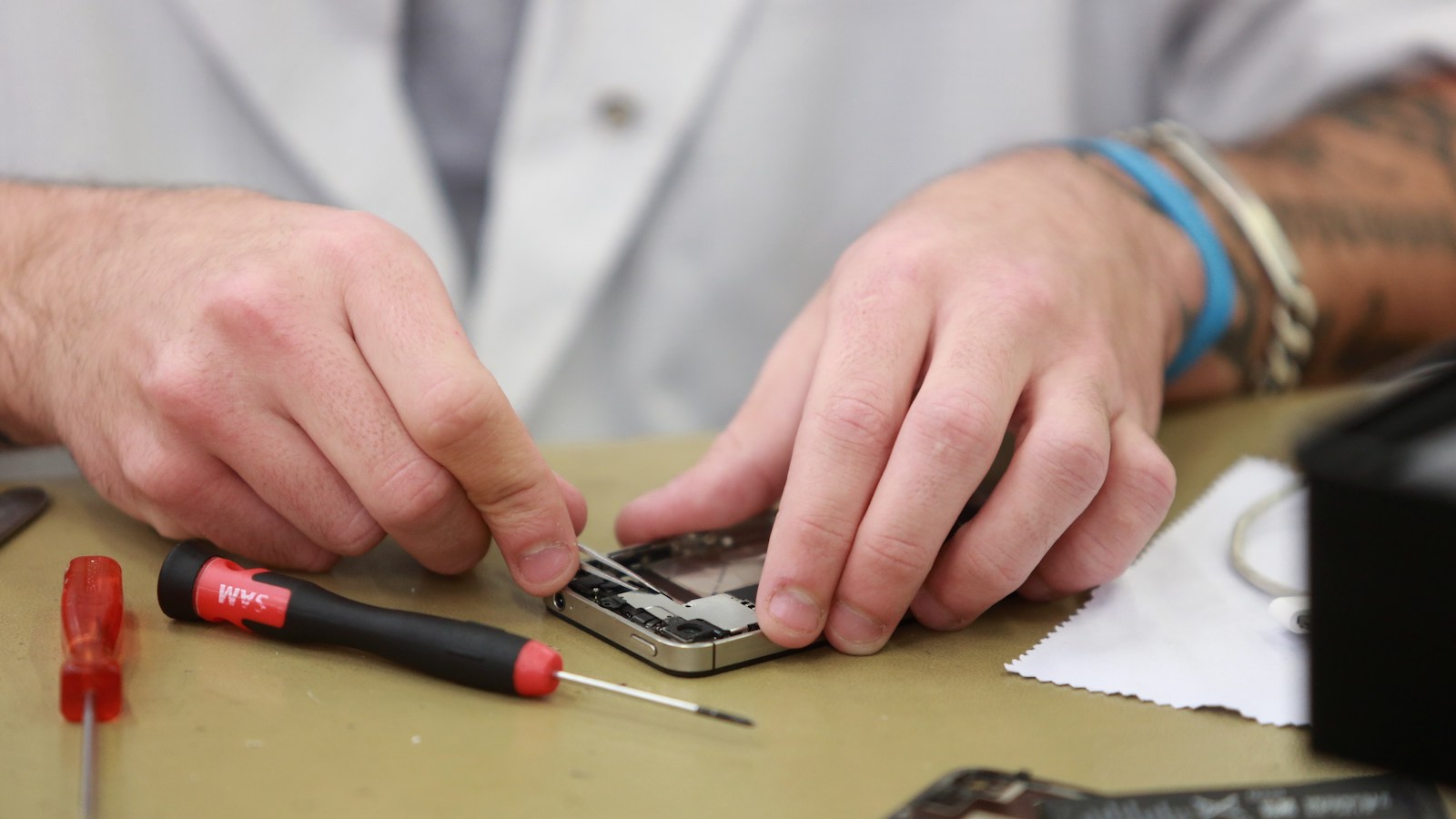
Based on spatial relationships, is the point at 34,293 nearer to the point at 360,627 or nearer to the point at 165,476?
the point at 165,476

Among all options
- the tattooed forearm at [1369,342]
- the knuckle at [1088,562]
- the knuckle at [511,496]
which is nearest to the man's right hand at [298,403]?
the knuckle at [511,496]

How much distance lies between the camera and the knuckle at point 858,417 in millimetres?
496

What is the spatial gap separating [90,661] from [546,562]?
166mm

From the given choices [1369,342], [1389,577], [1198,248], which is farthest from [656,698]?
[1369,342]

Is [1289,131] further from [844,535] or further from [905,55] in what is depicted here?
[844,535]

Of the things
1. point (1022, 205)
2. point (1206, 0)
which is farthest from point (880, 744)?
point (1206, 0)

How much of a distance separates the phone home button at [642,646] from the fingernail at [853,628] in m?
0.07

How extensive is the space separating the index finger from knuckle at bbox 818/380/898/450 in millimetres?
115

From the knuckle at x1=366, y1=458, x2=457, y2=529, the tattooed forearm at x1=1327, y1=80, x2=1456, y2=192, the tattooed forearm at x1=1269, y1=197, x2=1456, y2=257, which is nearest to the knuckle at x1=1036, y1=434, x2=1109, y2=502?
the knuckle at x1=366, y1=458, x2=457, y2=529

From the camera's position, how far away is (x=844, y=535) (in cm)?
48

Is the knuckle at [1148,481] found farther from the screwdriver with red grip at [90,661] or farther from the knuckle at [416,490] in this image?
the screwdriver with red grip at [90,661]

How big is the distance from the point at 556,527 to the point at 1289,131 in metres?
0.86

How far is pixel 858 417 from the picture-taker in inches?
19.6

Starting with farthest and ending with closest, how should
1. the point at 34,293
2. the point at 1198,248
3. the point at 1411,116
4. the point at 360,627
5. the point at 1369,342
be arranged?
1. the point at 1411,116
2. the point at 1369,342
3. the point at 1198,248
4. the point at 34,293
5. the point at 360,627
